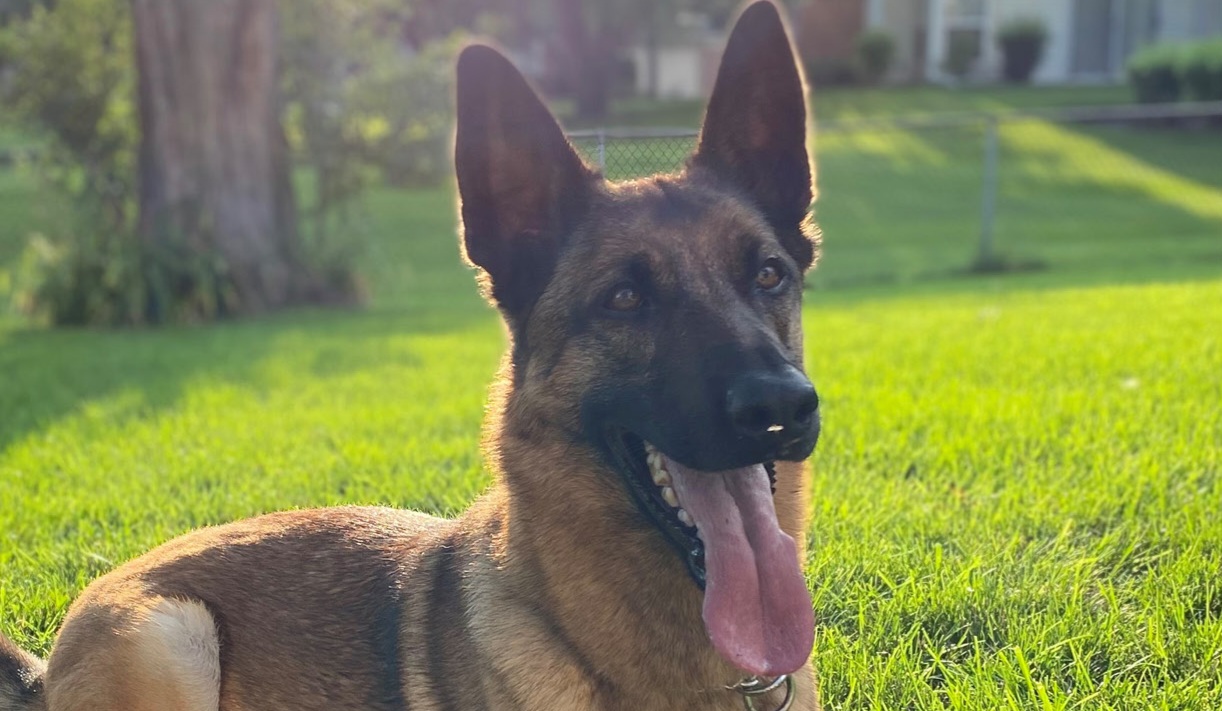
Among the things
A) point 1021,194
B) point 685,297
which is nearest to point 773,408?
point 685,297

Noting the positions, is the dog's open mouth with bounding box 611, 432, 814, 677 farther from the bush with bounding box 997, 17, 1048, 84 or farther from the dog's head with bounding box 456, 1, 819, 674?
the bush with bounding box 997, 17, 1048, 84

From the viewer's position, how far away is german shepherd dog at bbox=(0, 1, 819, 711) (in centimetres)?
270

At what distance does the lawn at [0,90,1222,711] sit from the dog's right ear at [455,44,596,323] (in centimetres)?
144

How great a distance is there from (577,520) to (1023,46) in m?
42.0

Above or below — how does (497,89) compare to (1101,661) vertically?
above

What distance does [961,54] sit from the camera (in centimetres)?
4150

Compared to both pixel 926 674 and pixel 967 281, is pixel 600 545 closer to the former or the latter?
pixel 926 674

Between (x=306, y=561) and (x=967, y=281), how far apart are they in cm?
1270

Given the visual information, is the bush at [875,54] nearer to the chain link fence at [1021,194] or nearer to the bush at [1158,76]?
the chain link fence at [1021,194]

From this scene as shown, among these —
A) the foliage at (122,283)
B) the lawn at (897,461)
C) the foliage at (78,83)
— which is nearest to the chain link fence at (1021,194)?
→ the lawn at (897,461)

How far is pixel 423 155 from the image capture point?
1877cm

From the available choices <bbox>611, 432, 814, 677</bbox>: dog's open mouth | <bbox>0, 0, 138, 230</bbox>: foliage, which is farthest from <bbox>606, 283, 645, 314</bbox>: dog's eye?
<bbox>0, 0, 138, 230</bbox>: foliage

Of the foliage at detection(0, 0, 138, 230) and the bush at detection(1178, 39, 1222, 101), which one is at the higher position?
the foliage at detection(0, 0, 138, 230)

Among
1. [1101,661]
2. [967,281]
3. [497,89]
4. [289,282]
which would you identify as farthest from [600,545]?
[967,281]
